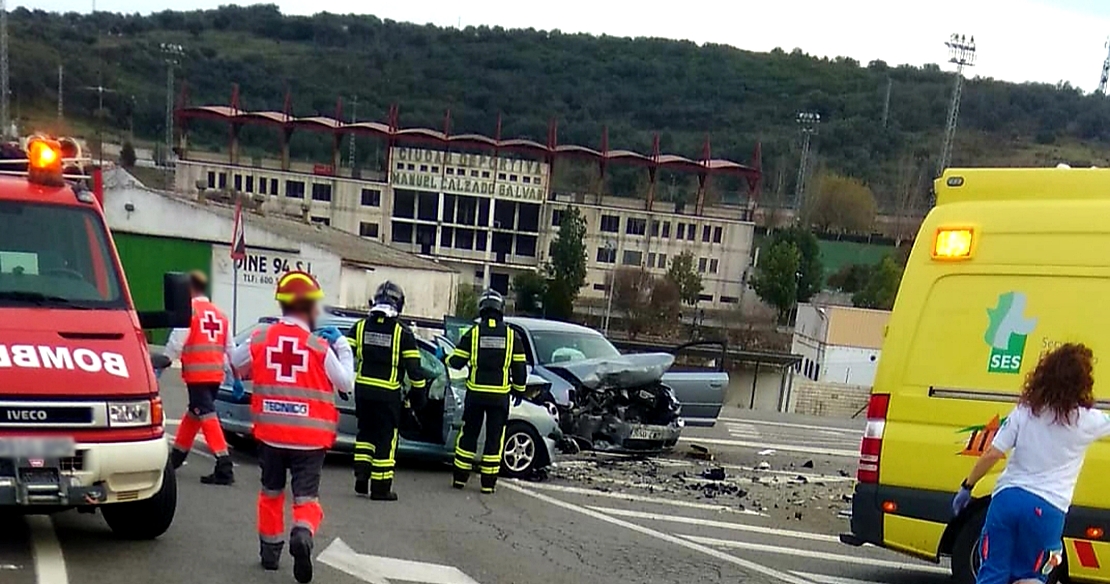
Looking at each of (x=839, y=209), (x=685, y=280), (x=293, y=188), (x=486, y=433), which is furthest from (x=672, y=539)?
(x=839, y=209)

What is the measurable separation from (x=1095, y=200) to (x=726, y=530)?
4.21 m

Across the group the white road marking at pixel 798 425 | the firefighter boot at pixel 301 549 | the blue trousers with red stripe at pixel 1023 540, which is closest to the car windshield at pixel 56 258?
the firefighter boot at pixel 301 549

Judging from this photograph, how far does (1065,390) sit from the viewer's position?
5.27 m

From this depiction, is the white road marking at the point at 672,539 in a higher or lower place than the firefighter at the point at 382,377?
lower

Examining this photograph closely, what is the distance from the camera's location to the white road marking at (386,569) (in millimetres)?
6355

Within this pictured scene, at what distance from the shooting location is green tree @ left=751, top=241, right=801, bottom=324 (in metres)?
64.6

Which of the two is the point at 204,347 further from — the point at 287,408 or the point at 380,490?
the point at 287,408

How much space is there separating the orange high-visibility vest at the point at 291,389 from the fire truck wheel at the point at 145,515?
3.21ft

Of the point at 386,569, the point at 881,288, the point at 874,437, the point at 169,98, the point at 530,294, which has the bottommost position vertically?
the point at 530,294

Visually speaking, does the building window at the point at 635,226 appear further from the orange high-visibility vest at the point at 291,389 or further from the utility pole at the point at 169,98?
the orange high-visibility vest at the point at 291,389

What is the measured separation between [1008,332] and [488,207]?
7454 cm

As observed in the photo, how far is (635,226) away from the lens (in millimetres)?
79438

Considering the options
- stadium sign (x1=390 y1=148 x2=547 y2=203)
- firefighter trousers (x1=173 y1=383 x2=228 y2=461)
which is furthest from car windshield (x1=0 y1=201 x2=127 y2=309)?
stadium sign (x1=390 y1=148 x2=547 y2=203)

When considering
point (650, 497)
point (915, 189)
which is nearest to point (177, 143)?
point (915, 189)
